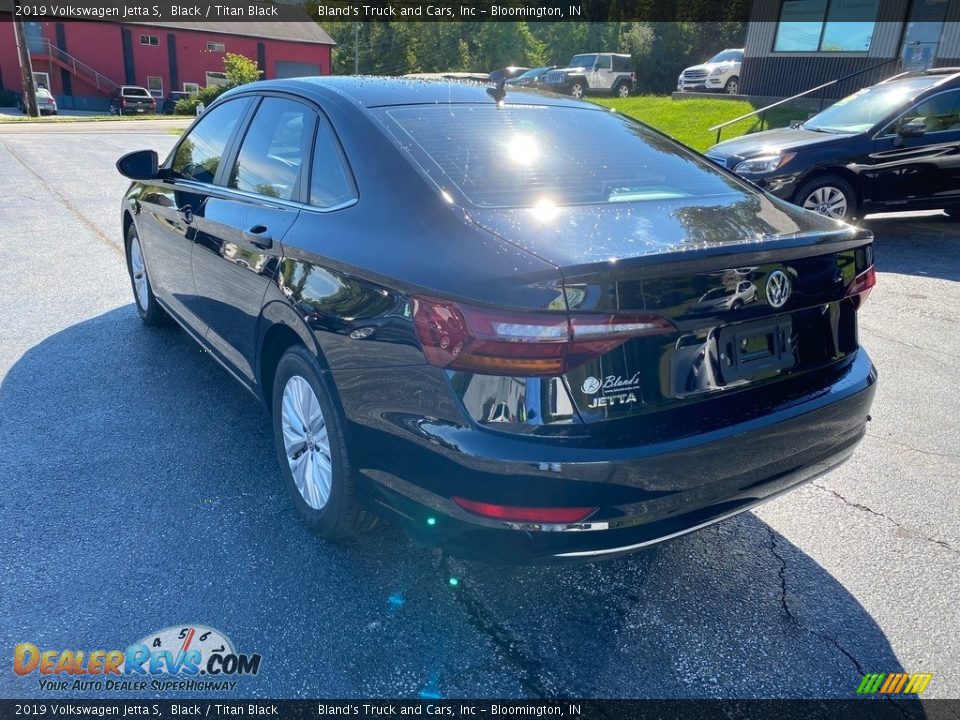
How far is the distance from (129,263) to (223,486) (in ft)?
9.55

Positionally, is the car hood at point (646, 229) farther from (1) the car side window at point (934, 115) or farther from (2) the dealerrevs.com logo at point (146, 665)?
(1) the car side window at point (934, 115)

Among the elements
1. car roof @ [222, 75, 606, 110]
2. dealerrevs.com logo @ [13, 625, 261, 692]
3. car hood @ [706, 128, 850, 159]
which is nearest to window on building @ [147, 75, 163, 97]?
car hood @ [706, 128, 850, 159]

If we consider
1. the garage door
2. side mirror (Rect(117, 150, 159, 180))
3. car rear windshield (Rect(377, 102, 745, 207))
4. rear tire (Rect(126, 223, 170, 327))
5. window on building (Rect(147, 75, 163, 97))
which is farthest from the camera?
the garage door

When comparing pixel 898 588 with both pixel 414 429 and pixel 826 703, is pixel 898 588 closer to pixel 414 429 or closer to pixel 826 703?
pixel 826 703

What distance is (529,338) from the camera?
6.51 ft

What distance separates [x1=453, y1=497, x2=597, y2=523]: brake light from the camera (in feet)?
6.78

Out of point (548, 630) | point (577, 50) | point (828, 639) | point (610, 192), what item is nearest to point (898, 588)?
point (828, 639)

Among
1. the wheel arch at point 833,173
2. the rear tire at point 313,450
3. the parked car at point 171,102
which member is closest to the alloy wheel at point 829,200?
the wheel arch at point 833,173

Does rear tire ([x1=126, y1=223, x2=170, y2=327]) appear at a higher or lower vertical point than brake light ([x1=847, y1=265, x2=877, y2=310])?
lower

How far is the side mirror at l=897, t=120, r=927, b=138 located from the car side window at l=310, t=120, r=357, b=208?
24.3 feet

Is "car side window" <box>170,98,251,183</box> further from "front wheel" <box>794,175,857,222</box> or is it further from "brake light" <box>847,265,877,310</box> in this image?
"front wheel" <box>794,175,857,222</box>

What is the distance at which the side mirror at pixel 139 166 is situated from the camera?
443 centimetres

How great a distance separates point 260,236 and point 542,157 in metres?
1.19

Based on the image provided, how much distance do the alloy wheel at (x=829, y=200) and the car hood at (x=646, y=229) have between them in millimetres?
6048
